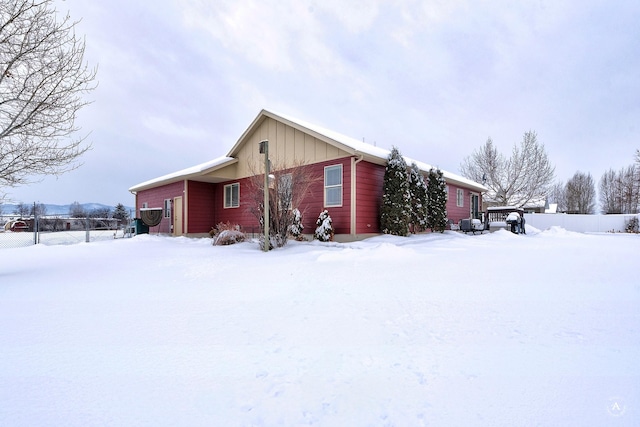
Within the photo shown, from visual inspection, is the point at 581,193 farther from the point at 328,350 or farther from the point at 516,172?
the point at 328,350

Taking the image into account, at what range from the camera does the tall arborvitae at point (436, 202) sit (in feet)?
41.0

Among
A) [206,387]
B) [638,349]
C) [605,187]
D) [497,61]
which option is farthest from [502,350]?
[605,187]

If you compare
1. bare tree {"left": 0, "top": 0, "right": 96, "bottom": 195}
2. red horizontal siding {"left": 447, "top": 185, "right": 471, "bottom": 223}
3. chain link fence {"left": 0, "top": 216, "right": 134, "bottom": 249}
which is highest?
bare tree {"left": 0, "top": 0, "right": 96, "bottom": 195}

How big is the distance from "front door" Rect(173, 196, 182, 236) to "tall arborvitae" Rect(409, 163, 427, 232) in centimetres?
1066

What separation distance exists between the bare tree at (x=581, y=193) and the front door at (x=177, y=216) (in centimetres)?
4371

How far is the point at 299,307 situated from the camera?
3387mm

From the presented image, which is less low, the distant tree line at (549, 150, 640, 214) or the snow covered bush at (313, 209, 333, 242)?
the distant tree line at (549, 150, 640, 214)

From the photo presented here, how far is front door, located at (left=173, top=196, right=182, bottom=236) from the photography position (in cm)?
1474

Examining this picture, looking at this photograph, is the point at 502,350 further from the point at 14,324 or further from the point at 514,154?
the point at 514,154

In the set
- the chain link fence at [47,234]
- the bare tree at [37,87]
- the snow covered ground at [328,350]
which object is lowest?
the snow covered ground at [328,350]

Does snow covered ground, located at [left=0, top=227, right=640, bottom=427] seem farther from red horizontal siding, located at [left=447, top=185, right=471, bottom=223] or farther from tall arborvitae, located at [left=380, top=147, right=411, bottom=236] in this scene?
red horizontal siding, located at [left=447, top=185, right=471, bottom=223]

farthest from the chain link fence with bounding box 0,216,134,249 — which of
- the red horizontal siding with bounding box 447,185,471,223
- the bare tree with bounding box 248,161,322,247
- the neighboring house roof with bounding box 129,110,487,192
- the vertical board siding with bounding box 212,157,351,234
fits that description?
the red horizontal siding with bounding box 447,185,471,223

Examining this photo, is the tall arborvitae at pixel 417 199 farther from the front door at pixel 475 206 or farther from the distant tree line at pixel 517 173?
the distant tree line at pixel 517 173

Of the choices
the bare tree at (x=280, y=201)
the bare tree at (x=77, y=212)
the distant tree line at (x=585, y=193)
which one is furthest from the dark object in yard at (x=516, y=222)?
the distant tree line at (x=585, y=193)
